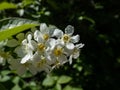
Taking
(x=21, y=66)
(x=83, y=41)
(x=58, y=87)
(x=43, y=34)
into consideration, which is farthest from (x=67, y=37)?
(x=83, y=41)

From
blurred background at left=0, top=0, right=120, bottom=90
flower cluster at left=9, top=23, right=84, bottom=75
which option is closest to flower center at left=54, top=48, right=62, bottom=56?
flower cluster at left=9, top=23, right=84, bottom=75

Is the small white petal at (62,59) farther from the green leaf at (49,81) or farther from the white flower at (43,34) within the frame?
the green leaf at (49,81)

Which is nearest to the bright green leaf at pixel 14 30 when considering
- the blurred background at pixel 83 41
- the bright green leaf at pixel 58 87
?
the blurred background at pixel 83 41

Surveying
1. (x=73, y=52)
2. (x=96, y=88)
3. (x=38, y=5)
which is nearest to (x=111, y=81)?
(x=96, y=88)

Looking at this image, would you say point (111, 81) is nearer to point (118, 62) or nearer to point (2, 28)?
point (118, 62)

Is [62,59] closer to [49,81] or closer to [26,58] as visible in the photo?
[26,58]

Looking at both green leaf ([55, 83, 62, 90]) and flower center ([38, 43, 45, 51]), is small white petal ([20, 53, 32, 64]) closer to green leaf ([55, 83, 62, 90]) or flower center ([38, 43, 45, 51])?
flower center ([38, 43, 45, 51])
